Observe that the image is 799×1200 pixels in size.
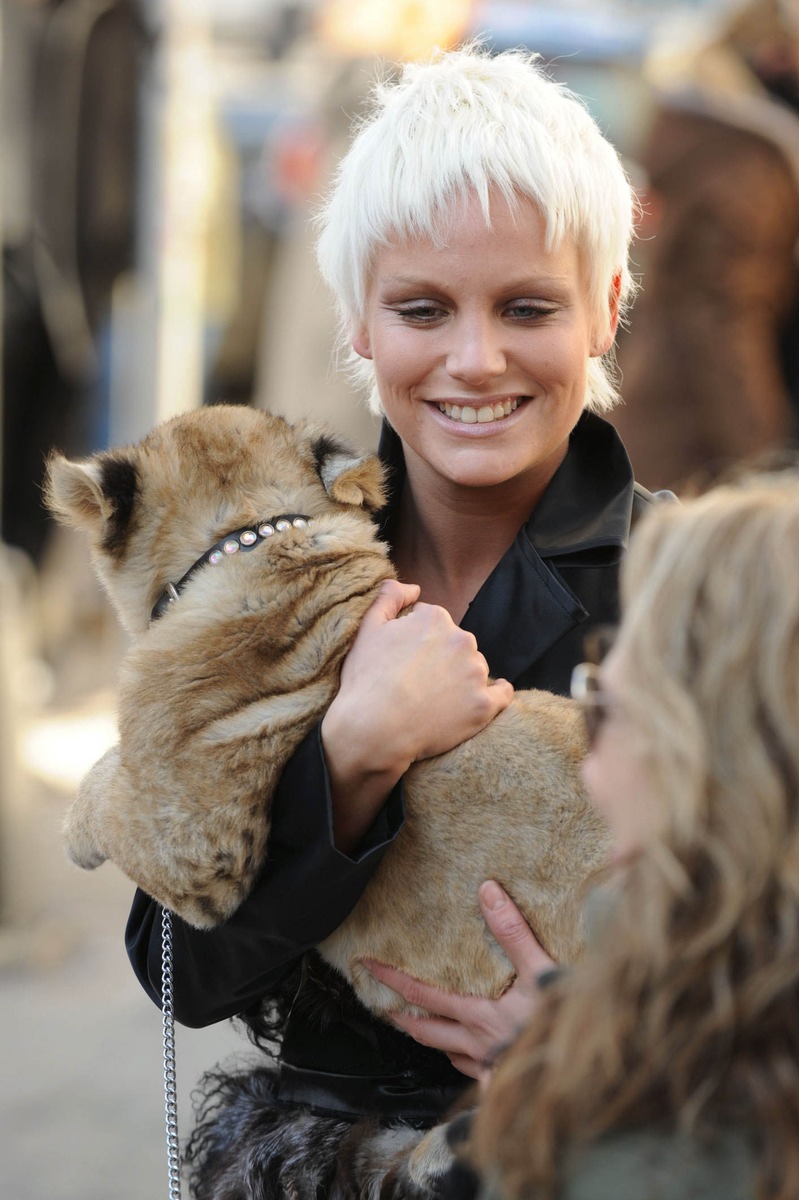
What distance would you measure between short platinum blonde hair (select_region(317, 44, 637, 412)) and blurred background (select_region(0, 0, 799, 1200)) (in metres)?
1.70

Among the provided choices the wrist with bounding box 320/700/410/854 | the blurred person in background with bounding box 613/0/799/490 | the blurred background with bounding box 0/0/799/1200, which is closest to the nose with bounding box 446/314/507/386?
the wrist with bounding box 320/700/410/854

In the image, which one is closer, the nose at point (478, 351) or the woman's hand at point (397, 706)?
the woman's hand at point (397, 706)

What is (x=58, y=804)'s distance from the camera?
689 centimetres

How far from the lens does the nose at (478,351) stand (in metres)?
2.05

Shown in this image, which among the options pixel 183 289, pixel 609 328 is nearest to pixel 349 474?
pixel 609 328

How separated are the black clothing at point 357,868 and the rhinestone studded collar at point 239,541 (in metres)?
0.34

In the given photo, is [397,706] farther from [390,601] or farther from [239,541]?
[239,541]

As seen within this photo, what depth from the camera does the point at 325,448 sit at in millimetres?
2387

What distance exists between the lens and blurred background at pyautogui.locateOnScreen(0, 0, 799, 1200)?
16.9 feet

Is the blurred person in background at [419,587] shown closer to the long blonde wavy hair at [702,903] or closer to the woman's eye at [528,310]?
the woman's eye at [528,310]

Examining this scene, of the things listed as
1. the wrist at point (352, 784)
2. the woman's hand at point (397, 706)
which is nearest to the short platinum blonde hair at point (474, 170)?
the woman's hand at point (397, 706)

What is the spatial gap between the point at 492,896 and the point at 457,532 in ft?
2.30

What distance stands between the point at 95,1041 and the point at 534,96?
4.04 meters

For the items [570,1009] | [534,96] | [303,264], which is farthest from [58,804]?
[570,1009]
